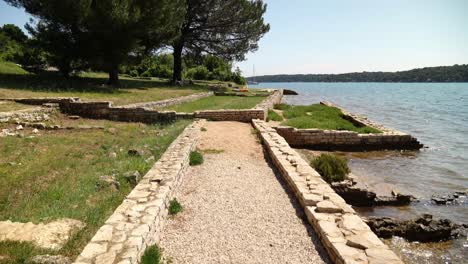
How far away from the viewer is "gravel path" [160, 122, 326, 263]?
4.84 metres

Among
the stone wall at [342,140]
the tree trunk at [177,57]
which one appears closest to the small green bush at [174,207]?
the stone wall at [342,140]

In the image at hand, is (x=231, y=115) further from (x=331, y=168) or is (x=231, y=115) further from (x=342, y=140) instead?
(x=331, y=168)

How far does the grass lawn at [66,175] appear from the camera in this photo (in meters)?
5.41

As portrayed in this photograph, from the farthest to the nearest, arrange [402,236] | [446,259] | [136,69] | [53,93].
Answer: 1. [136,69]
2. [53,93]
3. [402,236]
4. [446,259]

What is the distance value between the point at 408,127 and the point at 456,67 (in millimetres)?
138848

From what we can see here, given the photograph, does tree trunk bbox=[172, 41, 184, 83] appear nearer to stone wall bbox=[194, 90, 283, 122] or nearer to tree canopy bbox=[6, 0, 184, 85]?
tree canopy bbox=[6, 0, 184, 85]

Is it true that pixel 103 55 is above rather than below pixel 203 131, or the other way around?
above

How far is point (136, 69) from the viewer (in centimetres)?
5144

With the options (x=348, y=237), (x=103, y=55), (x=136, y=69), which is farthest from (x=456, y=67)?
(x=348, y=237)

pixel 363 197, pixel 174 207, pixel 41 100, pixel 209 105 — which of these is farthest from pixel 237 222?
pixel 209 105

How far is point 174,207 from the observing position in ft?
20.6

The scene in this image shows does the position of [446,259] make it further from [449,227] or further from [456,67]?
[456,67]

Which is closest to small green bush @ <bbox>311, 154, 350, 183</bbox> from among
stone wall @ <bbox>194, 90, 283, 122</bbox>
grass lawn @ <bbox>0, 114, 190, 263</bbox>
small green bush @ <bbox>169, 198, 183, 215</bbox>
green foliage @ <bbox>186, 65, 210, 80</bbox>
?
grass lawn @ <bbox>0, 114, 190, 263</bbox>

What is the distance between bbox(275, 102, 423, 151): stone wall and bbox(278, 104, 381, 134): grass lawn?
38.2 inches
